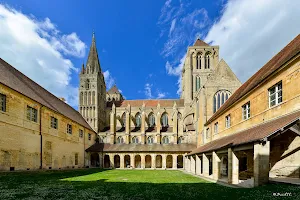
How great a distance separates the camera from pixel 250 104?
15.4 meters

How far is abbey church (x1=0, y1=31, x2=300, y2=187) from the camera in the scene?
11.4 m

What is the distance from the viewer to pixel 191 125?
39.6m

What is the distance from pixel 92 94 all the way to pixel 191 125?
25.2 metres

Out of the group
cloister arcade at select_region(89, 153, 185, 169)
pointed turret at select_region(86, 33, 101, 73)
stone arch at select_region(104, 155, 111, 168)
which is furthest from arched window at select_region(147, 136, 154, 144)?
pointed turret at select_region(86, 33, 101, 73)

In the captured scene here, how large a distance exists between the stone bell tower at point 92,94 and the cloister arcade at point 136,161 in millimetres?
9620

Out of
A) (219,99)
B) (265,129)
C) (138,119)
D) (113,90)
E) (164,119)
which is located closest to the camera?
(265,129)

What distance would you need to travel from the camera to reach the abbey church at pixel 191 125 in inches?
448

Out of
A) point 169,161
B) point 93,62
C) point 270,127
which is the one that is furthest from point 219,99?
point 93,62

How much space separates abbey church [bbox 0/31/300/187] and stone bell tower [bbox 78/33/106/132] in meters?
0.24

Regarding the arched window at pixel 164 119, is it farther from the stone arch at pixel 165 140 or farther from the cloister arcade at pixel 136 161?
the cloister arcade at pixel 136 161

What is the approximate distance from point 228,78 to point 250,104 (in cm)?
1347

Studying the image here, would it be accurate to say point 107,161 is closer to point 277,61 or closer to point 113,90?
point 113,90

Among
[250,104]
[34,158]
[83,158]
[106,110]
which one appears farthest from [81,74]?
[250,104]

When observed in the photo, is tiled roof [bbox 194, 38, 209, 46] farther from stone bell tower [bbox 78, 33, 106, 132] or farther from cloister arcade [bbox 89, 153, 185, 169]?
cloister arcade [bbox 89, 153, 185, 169]
